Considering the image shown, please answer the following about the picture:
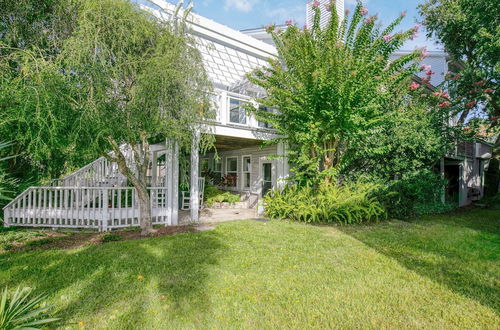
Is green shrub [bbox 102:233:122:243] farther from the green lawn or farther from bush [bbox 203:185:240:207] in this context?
bush [bbox 203:185:240:207]

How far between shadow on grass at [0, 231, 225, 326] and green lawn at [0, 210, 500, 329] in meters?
0.02

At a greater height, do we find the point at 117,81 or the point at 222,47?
the point at 222,47

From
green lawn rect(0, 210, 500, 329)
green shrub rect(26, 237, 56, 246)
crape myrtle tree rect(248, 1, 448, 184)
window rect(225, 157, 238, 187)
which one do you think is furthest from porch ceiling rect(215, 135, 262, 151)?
green shrub rect(26, 237, 56, 246)

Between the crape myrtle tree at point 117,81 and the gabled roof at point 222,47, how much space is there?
64cm

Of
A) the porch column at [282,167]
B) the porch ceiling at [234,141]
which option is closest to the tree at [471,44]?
the porch column at [282,167]

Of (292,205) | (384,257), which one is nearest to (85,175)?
(292,205)

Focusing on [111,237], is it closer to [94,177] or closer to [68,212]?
[68,212]

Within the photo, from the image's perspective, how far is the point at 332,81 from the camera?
7410mm

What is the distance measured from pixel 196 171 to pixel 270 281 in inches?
178

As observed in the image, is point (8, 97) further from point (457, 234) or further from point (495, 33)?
point (495, 33)

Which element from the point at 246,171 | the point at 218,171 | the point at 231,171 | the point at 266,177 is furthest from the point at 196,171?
the point at 218,171

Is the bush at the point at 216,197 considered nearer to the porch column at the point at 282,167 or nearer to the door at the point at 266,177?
the door at the point at 266,177

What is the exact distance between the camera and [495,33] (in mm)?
9188

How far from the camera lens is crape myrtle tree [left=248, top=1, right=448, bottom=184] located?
757 centimetres
